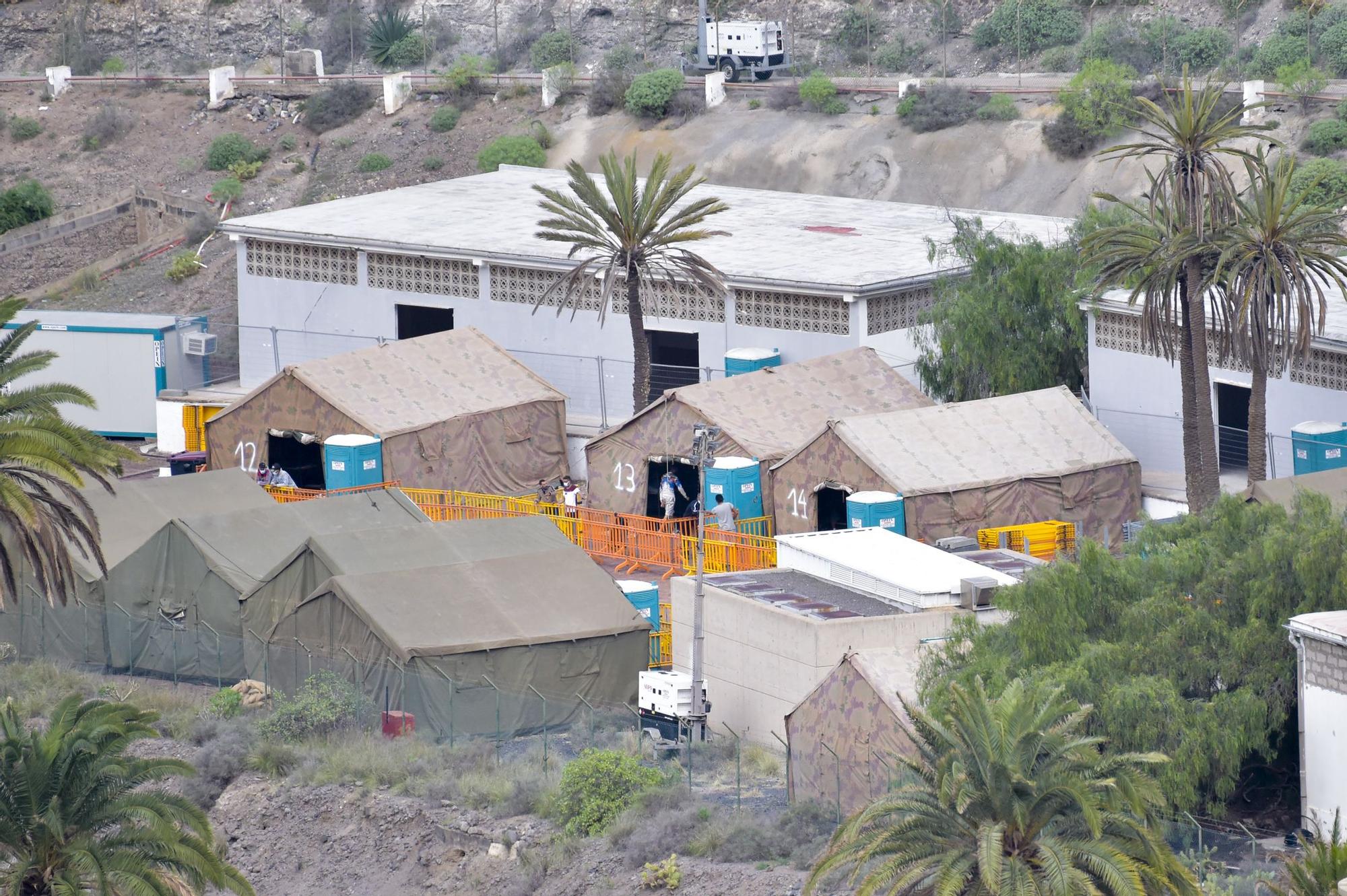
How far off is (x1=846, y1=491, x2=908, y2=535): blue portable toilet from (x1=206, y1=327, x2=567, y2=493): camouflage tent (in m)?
9.28

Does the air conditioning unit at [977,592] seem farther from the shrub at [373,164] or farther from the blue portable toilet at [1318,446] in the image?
the shrub at [373,164]

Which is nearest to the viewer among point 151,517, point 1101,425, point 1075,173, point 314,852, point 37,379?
point 314,852

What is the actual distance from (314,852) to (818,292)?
1839 cm

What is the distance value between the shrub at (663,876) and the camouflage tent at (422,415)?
17009mm

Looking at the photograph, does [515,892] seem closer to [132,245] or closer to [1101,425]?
[1101,425]

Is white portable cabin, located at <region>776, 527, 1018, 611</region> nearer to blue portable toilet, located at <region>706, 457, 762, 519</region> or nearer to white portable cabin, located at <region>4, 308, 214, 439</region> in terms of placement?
blue portable toilet, located at <region>706, 457, 762, 519</region>

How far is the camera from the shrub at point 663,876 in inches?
1032

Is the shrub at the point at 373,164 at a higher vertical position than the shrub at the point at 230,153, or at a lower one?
lower

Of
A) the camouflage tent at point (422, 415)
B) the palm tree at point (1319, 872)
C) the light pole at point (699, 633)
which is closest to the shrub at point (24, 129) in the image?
the camouflage tent at point (422, 415)

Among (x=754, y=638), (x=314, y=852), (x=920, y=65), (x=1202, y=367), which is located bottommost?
(x=314, y=852)

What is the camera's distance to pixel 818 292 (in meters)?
44.4

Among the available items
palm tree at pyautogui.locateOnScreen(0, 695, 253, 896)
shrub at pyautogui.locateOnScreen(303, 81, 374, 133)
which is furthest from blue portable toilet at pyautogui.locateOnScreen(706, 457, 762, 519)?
shrub at pyautogui.locateOnScreen(303, 81, 374, 133)

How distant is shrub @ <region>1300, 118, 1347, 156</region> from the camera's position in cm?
6009

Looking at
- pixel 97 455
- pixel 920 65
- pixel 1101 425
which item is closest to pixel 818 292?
pixel 1101 425
